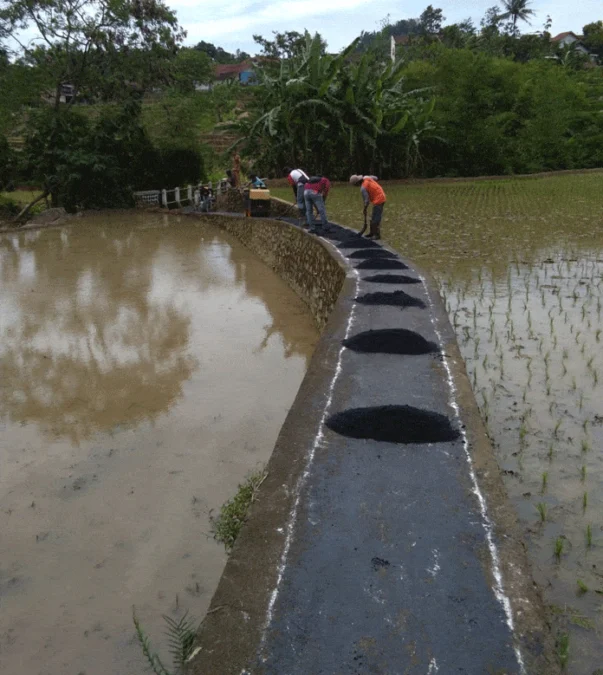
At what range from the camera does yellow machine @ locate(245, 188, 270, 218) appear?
51.1 feet

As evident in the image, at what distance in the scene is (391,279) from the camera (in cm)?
705

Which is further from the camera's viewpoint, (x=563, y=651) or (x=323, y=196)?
(x=323, y=196)

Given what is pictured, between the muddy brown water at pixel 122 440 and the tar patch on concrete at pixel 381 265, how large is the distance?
44.9 inches

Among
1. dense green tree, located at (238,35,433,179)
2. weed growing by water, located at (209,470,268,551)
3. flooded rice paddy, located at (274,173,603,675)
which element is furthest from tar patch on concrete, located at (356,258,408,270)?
dense green tree, located at (238,35,433,179)

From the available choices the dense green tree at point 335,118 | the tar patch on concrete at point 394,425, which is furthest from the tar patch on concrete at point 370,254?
the dense green tree at point 335,118

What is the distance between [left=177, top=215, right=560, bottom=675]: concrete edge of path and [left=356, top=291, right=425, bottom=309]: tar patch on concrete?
2021mm

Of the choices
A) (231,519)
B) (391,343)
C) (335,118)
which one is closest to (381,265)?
(391,343)

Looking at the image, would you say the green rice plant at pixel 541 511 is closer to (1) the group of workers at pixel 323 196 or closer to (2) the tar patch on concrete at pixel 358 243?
(2) the tar patch on concrete at pixel 358 243

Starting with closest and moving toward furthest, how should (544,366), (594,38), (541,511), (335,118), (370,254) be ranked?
1. (541,511)
2. (544,366)
3. (370,254)
4. (335,118)
5. (594,38)

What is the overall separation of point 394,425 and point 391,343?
133 centimetres

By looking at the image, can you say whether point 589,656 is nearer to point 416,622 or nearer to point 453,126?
point 416,622

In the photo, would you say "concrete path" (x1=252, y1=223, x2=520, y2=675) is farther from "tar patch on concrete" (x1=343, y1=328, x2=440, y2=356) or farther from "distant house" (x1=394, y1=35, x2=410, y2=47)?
"distant house" (x1=394, y1=35, x2=410, y2=47)

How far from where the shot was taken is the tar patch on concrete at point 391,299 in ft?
19.5

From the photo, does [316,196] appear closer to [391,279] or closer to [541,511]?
[391,279]
